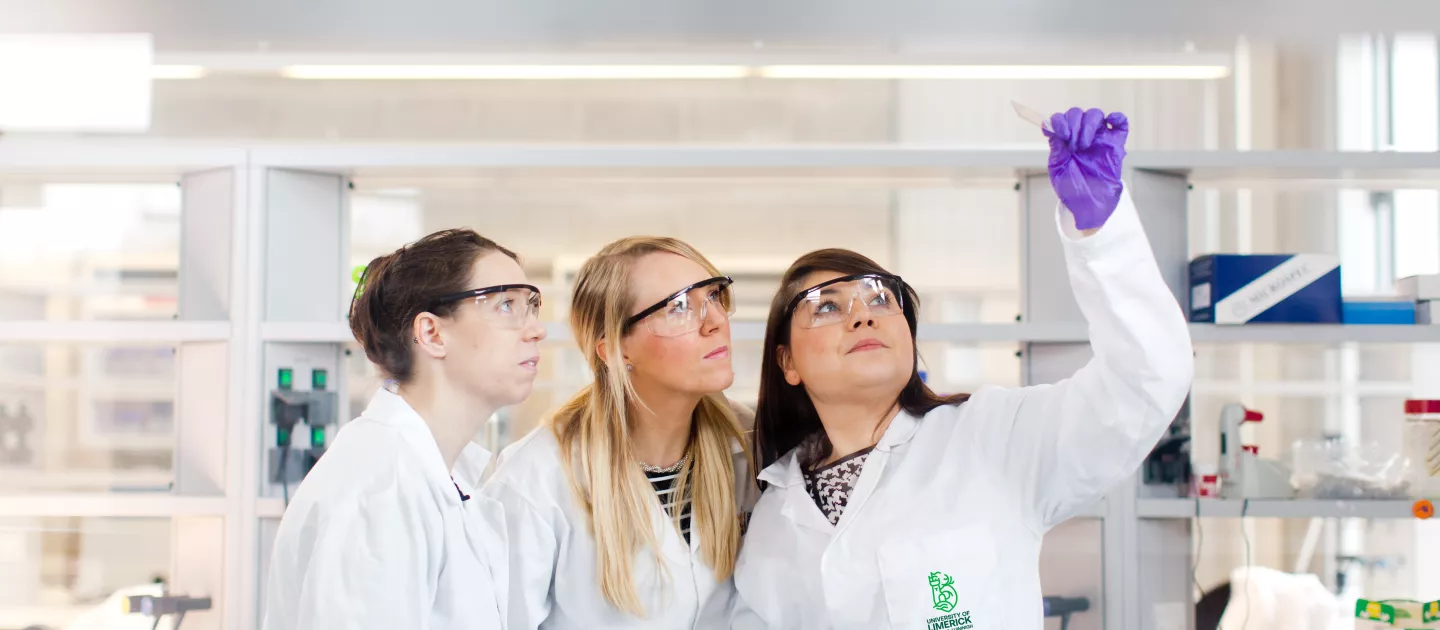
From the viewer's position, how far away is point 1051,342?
95.5 inches

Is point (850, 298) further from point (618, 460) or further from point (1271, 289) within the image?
point (1271, 289)

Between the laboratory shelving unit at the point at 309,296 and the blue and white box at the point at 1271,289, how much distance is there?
3cm

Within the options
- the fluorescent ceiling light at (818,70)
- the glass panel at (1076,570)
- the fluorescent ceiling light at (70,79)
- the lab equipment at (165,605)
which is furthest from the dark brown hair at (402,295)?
the fluorescent ceiling light at (70,79)

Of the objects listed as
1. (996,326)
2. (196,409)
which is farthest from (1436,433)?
(196,409)

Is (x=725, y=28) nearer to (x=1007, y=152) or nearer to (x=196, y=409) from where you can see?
(x=1007, y=152)

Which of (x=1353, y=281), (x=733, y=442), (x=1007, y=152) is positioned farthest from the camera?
(x=1353, y=281)

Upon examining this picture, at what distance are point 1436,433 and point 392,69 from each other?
304 cm

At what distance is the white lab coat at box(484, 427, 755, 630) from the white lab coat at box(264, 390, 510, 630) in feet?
0.80

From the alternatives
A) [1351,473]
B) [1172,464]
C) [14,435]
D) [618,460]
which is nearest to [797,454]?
[618,460]

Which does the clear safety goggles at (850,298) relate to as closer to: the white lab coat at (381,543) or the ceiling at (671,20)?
the white lab coat at (381,543)

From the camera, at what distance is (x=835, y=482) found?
1.80 metres

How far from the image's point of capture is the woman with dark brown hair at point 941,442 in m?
1.37

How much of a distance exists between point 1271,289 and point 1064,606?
34.1 inches

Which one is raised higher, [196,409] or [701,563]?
[196,409]
